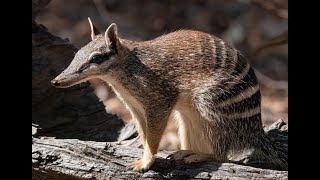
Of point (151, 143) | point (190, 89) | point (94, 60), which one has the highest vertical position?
point (94, 60)

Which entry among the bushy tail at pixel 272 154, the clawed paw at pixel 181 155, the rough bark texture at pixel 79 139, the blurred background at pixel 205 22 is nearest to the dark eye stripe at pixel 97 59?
the rough bark texture at pixel 79 139

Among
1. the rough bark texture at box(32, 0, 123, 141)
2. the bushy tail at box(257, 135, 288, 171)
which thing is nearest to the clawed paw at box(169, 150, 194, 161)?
the bushy tail at box(257, 135, 288, 171)

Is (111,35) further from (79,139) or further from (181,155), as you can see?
(79,139)

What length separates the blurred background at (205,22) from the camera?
7746mm

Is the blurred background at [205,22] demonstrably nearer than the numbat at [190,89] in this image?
No

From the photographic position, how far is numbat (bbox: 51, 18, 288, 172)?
3912 mm

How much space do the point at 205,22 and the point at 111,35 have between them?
4.55 metres

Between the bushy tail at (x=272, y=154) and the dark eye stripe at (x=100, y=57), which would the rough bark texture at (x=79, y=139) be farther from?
the dark eye stripe at (x=100, y=57)

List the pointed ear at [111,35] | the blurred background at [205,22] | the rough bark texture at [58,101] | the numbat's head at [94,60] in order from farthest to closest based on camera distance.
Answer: the blurred background at [205,22]
the rough bark texture at [58,101]
the pointed ear at [111,35]
the numbat's head at [94,60]

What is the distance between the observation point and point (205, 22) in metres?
8.26

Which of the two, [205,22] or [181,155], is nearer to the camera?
[181,155]

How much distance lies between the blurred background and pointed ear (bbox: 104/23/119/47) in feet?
11.4

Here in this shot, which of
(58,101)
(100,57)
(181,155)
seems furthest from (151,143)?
(58,101)
